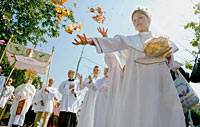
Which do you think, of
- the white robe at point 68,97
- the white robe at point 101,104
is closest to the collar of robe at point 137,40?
the white robe at point 101,104

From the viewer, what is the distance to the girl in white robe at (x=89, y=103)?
4.85 metres

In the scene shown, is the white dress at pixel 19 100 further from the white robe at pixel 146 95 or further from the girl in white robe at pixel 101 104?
the white robe at pixel 146 95

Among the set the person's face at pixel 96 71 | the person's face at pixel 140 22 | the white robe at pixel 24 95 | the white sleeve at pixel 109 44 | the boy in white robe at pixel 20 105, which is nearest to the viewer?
the white sleeve at pixel 109 44

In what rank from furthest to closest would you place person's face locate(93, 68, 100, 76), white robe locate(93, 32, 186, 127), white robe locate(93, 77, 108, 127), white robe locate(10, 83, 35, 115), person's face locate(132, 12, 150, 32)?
white robe locate(10, 83, 35, 115) → person's face locate(93, 68, 100, 76) → white robe locate(93, 77, 108, 127) → person's face locate(132, 12, 150, 32) → white robe locate(93, 32, 186, 127)

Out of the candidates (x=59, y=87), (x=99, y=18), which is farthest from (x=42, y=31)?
(x=99, y=18)

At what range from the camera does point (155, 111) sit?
1.96 meters

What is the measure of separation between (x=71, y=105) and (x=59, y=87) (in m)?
0.83

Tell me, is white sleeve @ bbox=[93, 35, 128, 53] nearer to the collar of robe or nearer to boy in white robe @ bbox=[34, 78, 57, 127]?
the collar of robe

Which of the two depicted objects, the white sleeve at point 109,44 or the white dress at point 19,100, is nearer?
the white sleeve at point 109,44

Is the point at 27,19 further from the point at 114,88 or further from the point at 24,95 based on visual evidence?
the point at 114,88

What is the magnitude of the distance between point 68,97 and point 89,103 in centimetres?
152

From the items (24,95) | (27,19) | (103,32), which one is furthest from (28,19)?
(103,32)

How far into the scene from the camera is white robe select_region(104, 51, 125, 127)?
2.42 meters

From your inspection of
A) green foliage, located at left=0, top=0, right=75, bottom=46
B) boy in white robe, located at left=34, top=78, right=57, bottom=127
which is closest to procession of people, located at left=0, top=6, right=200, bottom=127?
boy in white robe, located at left=34, top=78, right=57, bottom=127
